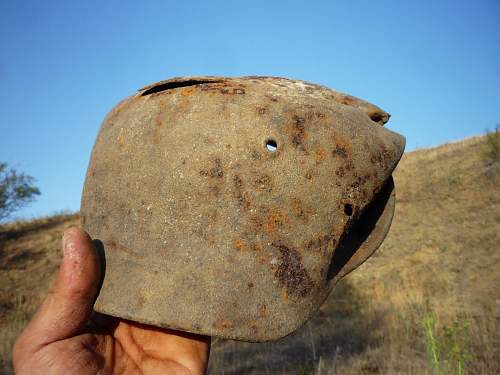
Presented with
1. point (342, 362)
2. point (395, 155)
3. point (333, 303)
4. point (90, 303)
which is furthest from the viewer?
point (333, 303)

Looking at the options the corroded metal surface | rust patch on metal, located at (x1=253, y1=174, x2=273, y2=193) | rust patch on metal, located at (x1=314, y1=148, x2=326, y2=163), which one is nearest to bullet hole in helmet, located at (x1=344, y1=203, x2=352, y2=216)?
the corroded metal surface

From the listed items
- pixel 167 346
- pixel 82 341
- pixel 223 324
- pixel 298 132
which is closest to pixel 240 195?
pixel 298 132

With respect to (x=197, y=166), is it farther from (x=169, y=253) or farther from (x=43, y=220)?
(x=43, y=220)

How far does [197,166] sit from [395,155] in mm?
991

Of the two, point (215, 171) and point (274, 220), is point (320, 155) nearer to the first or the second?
point (274, 220)

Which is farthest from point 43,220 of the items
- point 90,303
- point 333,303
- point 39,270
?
point 90,303

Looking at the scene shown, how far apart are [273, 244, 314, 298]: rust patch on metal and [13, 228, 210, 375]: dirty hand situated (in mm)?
556

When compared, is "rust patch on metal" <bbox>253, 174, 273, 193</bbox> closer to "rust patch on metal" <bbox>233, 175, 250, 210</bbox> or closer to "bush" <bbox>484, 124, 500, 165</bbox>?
"rust patch on metal" <bbox>233, 175, 250, 210</bbox>

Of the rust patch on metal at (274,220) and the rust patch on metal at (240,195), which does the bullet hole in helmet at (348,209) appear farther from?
the rust patch on metal at (240,195)

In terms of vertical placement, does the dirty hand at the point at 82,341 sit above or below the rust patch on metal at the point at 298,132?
below

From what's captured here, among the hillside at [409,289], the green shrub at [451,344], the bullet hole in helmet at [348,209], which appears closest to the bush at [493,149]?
the hillside at [409,289]

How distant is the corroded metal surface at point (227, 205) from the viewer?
5.75 feet

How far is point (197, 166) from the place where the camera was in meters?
1.81

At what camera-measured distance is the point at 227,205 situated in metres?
1.79
